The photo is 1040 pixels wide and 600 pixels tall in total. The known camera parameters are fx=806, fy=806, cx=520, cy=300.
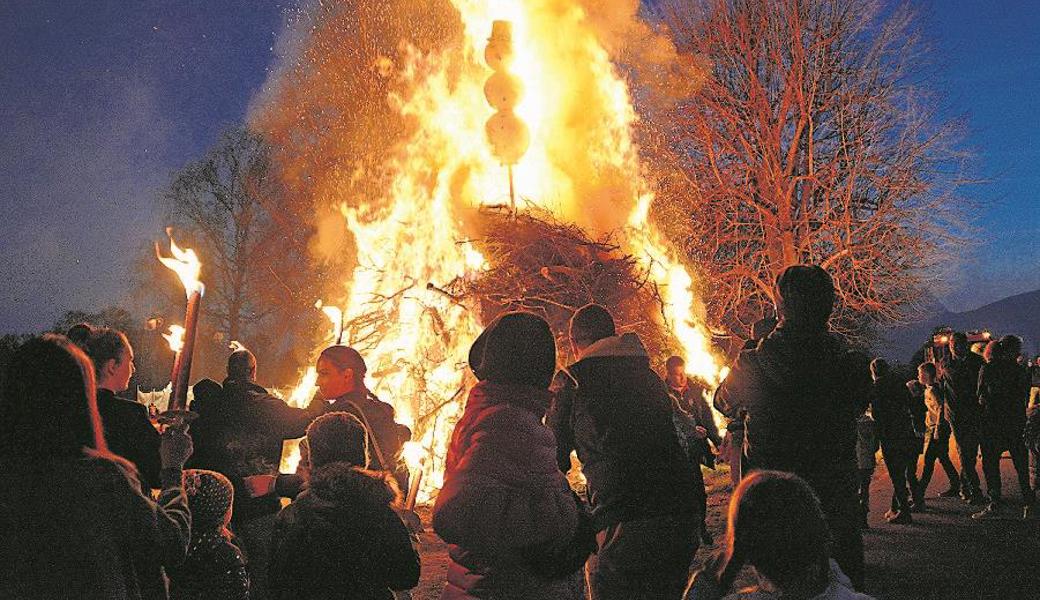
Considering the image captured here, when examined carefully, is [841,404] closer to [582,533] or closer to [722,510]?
[582,533]

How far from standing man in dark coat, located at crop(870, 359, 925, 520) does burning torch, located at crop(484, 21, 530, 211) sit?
5.15 meters

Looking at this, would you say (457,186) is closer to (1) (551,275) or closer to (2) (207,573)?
(1) (551,275)

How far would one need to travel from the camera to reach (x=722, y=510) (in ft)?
32.6

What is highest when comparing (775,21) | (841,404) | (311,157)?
(775,21)

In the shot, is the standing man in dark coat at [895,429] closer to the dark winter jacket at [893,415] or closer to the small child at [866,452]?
the dark winter jacket at [893,415]

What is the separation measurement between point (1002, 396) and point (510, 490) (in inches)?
328

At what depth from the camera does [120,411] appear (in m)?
3.53

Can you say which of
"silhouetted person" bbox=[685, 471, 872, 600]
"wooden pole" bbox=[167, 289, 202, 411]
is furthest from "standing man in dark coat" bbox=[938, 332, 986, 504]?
"wooden pole" bbox=[167, 289, 202, 411]

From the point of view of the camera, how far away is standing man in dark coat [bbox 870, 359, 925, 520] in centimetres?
876

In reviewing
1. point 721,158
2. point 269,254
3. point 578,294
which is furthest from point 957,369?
point 269,254

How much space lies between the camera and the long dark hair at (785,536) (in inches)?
94.4

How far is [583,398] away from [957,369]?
7516 millimetres

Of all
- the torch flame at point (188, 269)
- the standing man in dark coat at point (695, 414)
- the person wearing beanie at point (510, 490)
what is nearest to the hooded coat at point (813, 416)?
the person wearing beanie at point (510, 490)

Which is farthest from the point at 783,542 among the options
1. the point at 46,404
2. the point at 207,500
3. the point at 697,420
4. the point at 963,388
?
the point at 963,388
